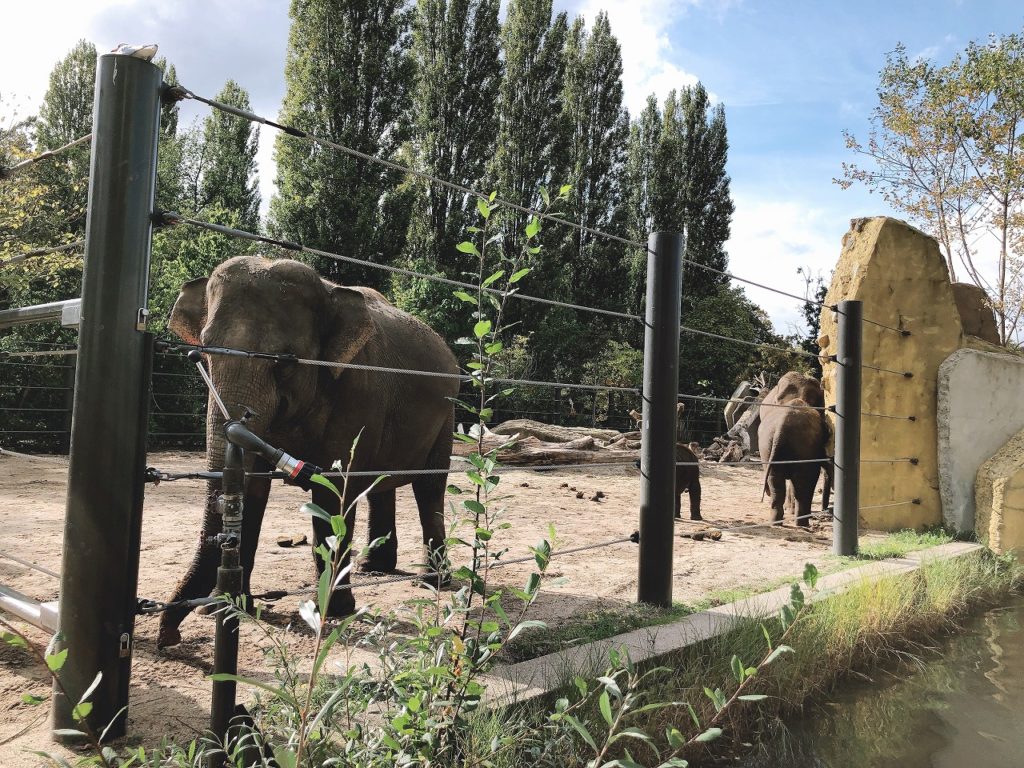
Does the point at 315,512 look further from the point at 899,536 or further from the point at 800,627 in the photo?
the point at 899,536

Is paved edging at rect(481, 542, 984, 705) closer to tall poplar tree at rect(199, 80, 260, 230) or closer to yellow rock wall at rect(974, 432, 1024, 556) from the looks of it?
yellow rock wall at rect(974, 432, 1024, 556)

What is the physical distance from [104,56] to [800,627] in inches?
113

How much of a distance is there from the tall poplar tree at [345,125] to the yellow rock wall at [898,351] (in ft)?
41.3

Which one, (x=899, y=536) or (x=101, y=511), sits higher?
(x=101, y=511)

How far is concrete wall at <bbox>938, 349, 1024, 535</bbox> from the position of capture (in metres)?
5.61

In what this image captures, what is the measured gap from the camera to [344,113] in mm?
17578

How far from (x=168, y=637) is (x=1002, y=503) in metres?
5.20

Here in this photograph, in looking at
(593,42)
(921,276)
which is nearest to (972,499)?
(921,276)

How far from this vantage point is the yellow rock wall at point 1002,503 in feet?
16.2

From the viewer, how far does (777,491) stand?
6.38m

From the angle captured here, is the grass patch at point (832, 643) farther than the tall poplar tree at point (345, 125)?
No

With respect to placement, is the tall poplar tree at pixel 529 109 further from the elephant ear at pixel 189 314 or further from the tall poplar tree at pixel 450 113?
the elephant ear at pixel 189 314

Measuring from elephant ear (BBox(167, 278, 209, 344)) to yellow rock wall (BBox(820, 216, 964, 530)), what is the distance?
4.70m

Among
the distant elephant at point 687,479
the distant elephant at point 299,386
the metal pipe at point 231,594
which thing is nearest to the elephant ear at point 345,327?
the distant elephant at point 299,386
